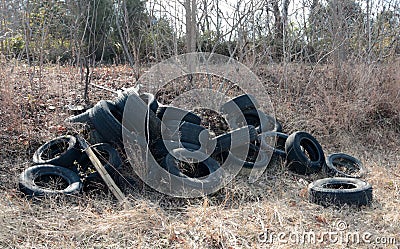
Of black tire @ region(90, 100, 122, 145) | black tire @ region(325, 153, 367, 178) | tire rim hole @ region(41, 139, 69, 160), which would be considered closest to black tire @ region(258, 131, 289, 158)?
black tire @ region(325, 153, 367, 178)

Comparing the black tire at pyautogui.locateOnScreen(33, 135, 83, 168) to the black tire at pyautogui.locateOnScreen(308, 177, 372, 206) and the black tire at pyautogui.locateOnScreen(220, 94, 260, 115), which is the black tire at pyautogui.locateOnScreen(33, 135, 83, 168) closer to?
the black tire at pyautogui.locateOnScreen(220, 94, 260, 115)

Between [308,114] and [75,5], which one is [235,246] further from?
[75,5]

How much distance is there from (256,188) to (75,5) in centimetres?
530

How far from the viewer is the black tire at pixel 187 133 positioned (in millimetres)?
5848

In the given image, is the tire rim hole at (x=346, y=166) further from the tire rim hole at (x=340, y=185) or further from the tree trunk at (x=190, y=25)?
the tree trunk at (x=190, y=25)

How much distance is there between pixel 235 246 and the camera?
388cm

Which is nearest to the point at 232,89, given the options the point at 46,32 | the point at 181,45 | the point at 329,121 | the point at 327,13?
the point at 181,45

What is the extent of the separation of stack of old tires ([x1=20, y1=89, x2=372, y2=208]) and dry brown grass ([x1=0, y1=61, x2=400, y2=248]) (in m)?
0.20

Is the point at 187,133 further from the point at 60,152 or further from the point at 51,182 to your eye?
the point at 51,182

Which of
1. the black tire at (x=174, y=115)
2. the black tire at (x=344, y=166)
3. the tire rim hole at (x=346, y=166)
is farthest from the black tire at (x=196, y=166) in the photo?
the tire rim hole at (x=346, y=166)

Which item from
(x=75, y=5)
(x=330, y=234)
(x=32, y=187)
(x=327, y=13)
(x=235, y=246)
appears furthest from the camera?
(x=327, y=13)

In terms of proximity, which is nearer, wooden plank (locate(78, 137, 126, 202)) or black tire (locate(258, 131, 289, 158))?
wooden plank (locate(78, 137, 126, 202))

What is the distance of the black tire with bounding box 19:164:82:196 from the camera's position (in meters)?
4.72

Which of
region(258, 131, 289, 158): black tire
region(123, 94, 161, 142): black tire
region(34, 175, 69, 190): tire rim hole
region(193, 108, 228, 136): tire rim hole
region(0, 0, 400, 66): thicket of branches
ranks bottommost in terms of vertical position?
region(34, 175, 69, 190): tire rim hole
